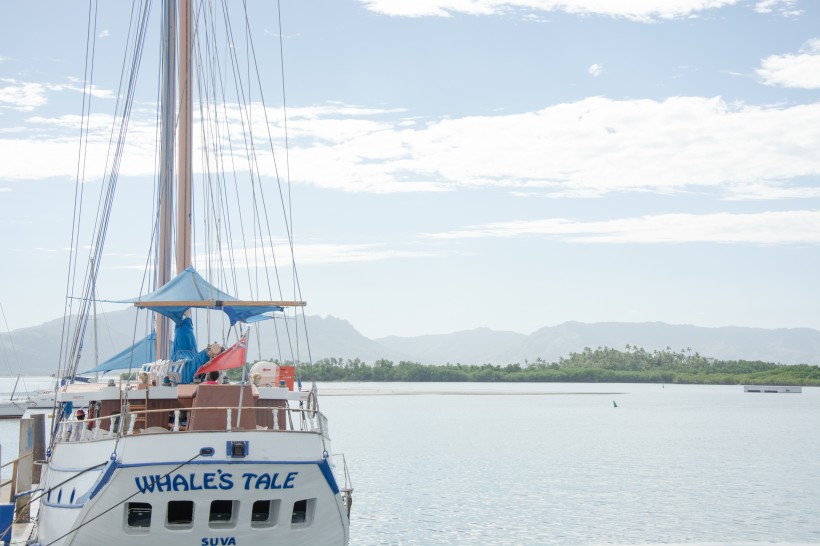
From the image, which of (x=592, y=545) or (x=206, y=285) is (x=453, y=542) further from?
(x=206, y=285)

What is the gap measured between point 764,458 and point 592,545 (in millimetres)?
33177

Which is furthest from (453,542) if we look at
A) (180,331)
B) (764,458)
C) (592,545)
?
(764,458)

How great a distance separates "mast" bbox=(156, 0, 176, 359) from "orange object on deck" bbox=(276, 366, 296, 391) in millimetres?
8733

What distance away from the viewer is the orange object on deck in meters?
24.7

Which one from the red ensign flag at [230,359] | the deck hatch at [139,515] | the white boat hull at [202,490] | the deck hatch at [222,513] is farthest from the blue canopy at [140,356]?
the deck hatch at [222,513]

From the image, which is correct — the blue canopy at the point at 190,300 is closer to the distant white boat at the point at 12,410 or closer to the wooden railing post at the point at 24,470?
the wooden railing post at the point at 24,470

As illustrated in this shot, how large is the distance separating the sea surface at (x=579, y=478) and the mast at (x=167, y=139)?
1126 cm

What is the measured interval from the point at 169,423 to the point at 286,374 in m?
4.30

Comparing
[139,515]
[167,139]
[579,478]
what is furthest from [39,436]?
[579,478]

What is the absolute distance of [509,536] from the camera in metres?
32.4

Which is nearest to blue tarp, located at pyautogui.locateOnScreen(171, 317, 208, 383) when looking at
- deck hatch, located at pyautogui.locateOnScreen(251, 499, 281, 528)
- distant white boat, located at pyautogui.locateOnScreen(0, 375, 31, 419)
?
deck hatch, located at pyautogui.locateOnScreen(251, 499, 281, 528)

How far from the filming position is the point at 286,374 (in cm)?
2530

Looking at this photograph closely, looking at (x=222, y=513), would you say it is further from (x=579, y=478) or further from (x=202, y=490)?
(x=579, y=478)

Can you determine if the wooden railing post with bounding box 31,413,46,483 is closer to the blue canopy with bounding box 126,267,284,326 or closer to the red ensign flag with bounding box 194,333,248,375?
the blue canopy with bounding box 126,267,284,326
